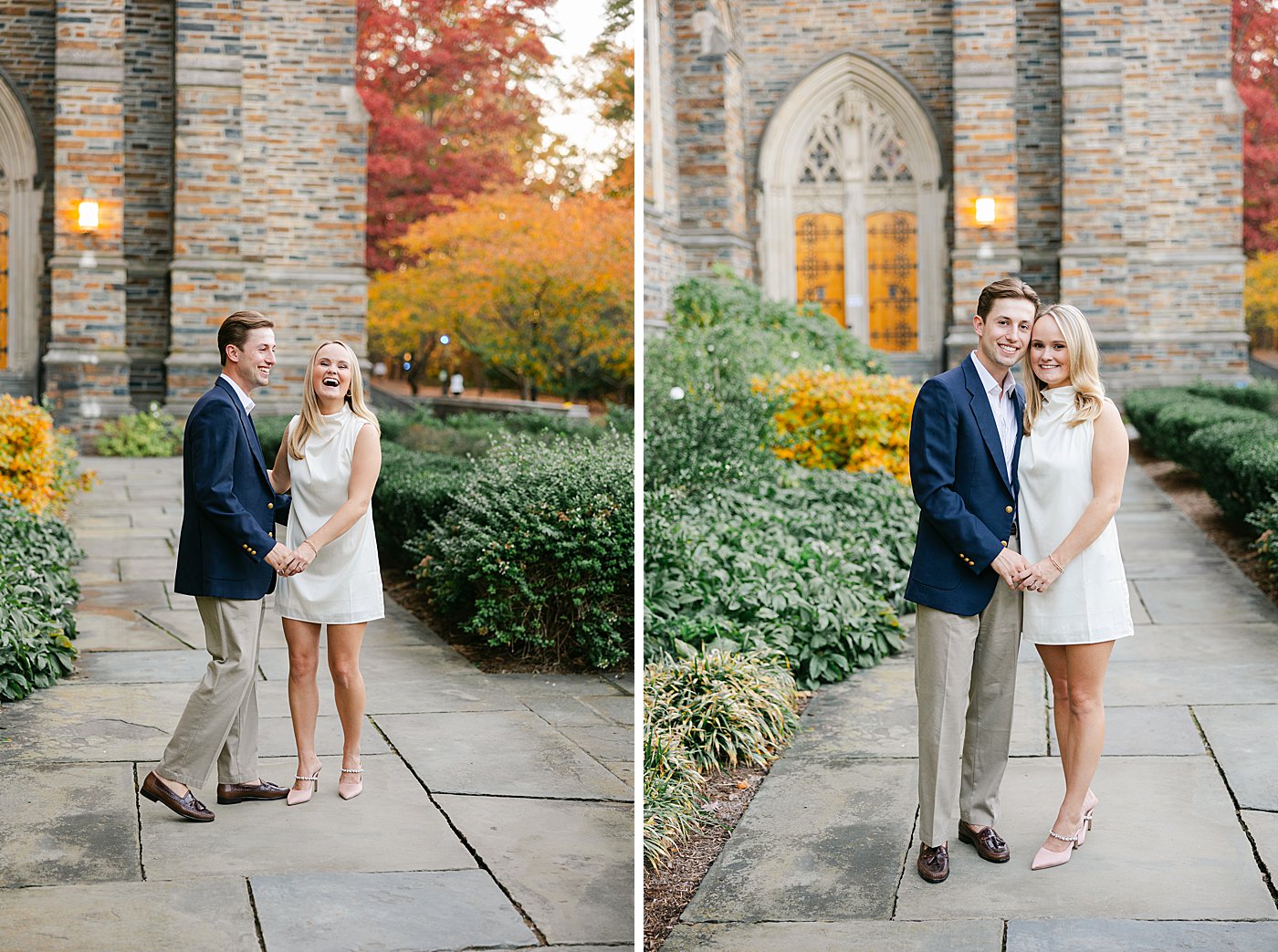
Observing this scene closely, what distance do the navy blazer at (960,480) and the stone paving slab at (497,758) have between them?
93 cm

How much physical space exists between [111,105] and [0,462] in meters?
0.92

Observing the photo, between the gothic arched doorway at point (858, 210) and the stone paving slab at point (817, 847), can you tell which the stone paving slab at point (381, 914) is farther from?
the gothic arched doorway at point (858, 210)

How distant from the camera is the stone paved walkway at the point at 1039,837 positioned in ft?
8.81

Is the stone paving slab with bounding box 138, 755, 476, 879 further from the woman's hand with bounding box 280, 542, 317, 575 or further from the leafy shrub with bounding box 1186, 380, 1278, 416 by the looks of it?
the leafy shrub with bounding box 1186, 380, 1278, 416

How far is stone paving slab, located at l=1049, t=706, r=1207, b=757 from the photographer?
3711 millimetres

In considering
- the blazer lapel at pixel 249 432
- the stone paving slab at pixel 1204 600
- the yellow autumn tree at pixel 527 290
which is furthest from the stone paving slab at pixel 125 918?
the stone paving slab at pixel 1204 600

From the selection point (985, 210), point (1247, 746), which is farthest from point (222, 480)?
point (985, 210)

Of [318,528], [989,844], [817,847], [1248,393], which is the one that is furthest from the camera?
[1248,393]

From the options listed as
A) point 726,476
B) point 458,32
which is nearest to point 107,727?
point 458,32

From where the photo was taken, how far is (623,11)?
309 centimetres

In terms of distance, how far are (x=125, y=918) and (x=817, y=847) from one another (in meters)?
1.68

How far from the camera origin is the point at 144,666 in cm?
272

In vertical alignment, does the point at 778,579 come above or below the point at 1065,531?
below

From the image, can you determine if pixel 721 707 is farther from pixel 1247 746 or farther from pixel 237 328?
pixel 237 328
